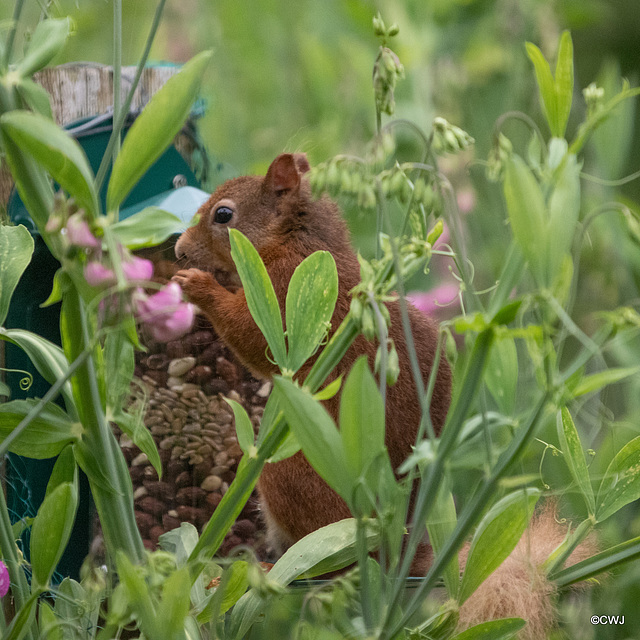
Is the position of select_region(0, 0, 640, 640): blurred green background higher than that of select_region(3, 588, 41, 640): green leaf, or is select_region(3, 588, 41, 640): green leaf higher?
select_region(0, 0, 640, 640): blurred green background

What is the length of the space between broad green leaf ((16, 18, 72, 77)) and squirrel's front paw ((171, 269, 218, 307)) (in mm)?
401

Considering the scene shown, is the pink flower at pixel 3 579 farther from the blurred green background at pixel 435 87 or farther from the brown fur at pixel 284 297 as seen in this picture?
the blurred green background at pixel 435 87

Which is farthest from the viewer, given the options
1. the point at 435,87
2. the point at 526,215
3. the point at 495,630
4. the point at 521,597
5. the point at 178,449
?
the point at 435,87

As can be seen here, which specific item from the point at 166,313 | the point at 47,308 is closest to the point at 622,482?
the point at 166,313

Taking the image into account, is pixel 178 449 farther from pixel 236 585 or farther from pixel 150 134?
pixel 150 134

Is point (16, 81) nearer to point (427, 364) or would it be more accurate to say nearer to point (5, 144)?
point (5, 144)

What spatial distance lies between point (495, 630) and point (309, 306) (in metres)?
0.22

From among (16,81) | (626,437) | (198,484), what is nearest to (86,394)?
(16,81)

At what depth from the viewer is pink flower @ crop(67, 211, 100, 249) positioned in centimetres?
34

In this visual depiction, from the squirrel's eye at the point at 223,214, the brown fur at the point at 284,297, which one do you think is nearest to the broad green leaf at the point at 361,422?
the brown fur at the point at 284,297

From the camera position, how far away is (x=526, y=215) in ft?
1.06

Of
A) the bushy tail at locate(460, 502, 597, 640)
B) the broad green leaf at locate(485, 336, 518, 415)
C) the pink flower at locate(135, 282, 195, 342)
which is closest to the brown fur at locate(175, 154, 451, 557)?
the bushy tail at locate(460, 502, 597, 640)

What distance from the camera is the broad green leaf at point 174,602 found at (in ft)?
1.16

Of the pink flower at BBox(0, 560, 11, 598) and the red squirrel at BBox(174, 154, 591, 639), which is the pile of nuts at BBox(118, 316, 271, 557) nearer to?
the red squirrel at BBox(174, 154, 591, 639)
